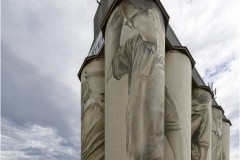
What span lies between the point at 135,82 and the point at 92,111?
5222mm

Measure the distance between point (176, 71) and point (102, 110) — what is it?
4.71m

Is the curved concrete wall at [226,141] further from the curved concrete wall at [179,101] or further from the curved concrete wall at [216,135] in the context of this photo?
the curved concrete wall at [179,101]

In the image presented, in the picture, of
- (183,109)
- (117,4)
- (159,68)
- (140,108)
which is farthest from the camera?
(183,109)

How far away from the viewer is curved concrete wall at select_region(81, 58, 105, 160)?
65.5 feet

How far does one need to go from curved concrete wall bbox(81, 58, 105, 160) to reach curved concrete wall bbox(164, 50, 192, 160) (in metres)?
3.78

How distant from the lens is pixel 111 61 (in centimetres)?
1789

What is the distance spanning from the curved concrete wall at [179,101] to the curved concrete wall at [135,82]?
8.58 feet

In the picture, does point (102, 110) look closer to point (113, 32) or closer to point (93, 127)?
point (93, 127)

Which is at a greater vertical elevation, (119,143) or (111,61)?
(111,61)

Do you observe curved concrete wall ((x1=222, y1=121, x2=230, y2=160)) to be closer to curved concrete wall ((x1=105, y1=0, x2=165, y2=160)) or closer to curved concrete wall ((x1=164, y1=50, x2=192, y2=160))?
curved concrete wall ((x1=164, y1=50, x2=192, y2=160))

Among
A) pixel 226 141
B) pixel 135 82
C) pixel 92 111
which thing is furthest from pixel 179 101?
pixel 226 141

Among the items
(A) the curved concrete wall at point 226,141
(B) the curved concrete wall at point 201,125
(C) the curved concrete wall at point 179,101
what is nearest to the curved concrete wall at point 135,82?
(C) the curved concrete wall at point 179,101

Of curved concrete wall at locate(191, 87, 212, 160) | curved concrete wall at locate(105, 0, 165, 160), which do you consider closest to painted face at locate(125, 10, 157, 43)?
curved concrete wall at locate(105, 0, 165, 160)

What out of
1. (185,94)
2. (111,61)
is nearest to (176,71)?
(185,94)
